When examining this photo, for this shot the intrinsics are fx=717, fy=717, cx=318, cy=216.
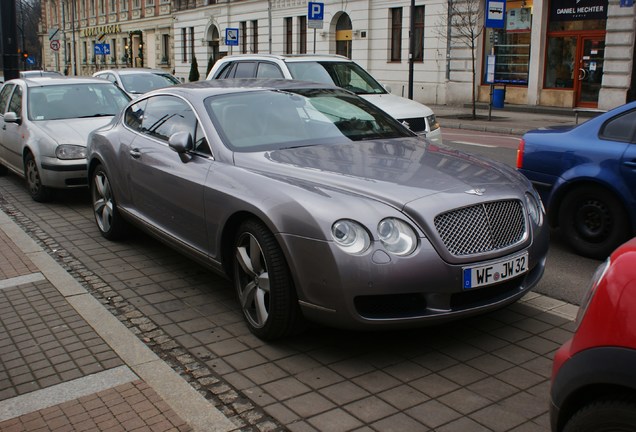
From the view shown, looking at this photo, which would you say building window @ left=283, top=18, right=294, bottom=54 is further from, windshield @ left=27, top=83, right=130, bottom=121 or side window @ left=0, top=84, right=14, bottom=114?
windshield @ left=27, top=83, right=130, bottom=121

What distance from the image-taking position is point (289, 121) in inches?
215

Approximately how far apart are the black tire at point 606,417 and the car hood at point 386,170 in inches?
72.8

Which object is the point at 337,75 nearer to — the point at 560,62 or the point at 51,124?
the point at 51,124

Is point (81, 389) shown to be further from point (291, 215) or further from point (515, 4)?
point (515, 4)

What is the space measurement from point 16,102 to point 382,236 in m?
8.08

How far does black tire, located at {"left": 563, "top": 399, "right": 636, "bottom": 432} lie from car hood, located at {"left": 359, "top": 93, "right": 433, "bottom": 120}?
8.19m

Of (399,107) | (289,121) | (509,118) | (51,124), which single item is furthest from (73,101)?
(509,118)

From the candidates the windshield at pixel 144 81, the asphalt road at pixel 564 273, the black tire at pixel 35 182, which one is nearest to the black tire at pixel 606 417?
the asphalt road at pixel 564 273

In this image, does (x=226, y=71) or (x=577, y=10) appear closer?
(x=226, y=71)

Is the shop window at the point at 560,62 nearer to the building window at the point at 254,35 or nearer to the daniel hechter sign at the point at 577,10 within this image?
the daniel hechter sign at the point at 577,10

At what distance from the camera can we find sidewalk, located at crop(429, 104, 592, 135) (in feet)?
66.2

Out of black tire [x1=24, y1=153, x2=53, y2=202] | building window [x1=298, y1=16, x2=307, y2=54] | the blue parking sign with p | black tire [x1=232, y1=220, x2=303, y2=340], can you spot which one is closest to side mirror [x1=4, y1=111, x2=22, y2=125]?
black tire [x1=24, y1=153, x2=53, y2=202]

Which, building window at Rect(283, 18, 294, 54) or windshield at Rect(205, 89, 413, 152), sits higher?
building window at Rect(283, 18, 294, 54)

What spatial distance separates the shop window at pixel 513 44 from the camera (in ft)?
85.0
